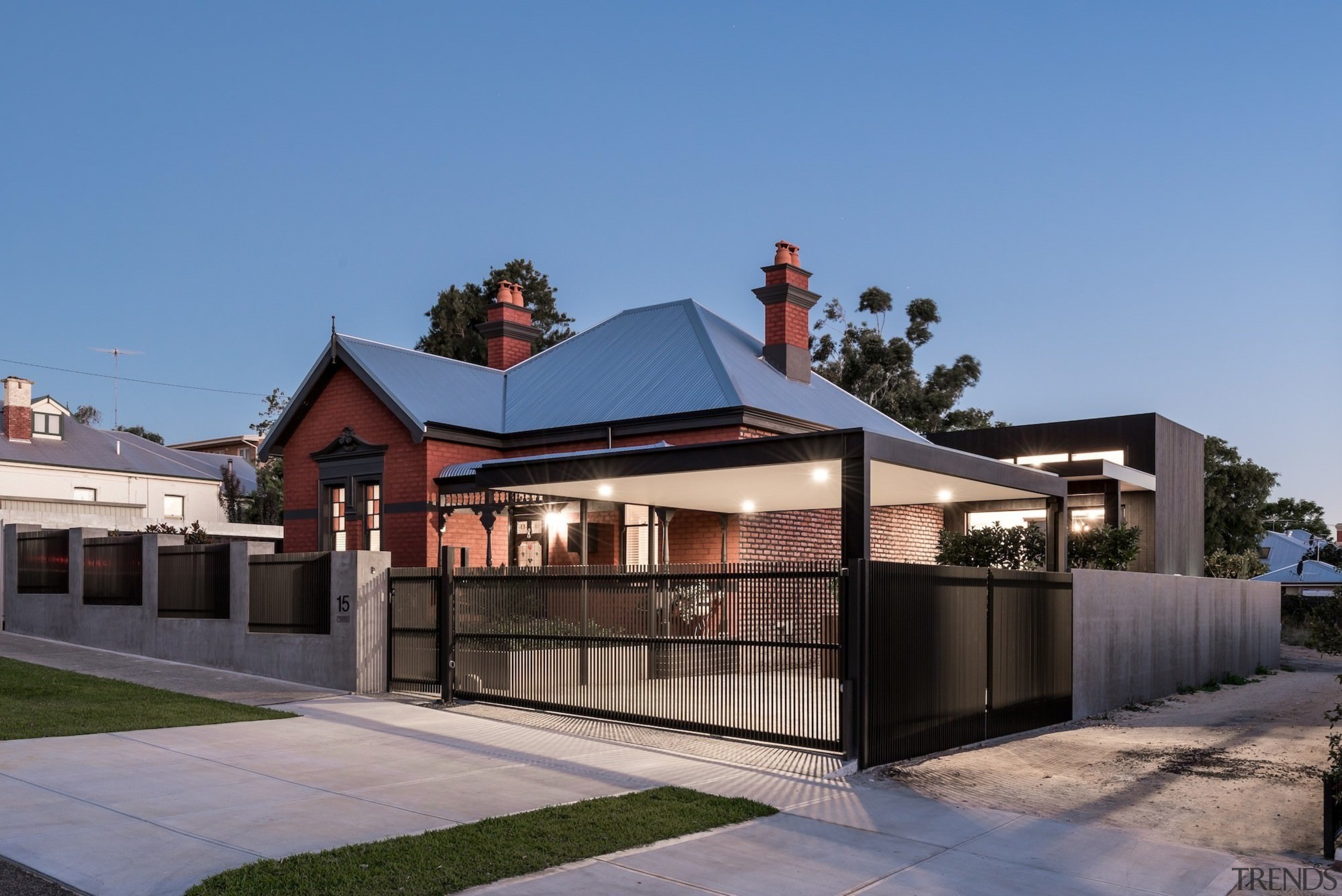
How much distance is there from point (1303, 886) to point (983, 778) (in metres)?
3.56

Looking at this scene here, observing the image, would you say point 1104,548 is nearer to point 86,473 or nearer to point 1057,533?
point 1057,533

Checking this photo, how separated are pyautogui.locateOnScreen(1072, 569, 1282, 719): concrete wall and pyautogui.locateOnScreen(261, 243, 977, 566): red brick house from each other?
18.5 feet

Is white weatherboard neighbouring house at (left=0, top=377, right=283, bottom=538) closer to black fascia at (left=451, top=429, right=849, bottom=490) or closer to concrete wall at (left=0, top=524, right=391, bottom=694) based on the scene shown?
concrete wall at (left=0, top=524, right=391, bottom=694)

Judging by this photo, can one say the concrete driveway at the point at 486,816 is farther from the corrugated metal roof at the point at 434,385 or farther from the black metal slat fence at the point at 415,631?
the corrugated metal roof at the point at 434,385

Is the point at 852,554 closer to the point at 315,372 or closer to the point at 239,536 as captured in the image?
the point at 315,372

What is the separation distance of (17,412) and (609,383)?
98.8 ft

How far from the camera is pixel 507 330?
93.7 feet

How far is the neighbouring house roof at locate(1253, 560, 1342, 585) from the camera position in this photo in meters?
38.6

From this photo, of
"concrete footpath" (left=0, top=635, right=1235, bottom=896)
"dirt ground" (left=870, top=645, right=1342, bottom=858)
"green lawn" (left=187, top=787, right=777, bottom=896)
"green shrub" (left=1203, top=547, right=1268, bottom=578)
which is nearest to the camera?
"green lawn" (left=187, top=787, right=777, bottom=896)

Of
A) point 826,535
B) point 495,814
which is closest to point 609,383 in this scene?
point 826,535

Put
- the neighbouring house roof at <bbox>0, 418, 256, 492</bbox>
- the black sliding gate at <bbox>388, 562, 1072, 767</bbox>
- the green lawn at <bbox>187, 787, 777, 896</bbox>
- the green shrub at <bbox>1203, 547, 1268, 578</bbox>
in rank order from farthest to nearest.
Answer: the neighbouring house roof at <bbox>0, 418, 256, 492</bbox> < the green shrub at <bbox>1203, 547, 1268, 578</bbox> < the black sliding gate at <bbox>388, 562, 1072, 767</bbox> < the green lawn at <bbox>187, 787, 777, 896</bbox>

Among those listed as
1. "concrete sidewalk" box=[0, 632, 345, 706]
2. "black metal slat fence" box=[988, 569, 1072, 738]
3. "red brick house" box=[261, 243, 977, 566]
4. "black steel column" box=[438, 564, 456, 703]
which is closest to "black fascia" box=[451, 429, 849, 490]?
"black steel column" box=[438, 564, 456, 703]

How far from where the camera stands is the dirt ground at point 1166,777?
8.98 m

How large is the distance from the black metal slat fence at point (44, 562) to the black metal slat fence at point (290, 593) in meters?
6.74
